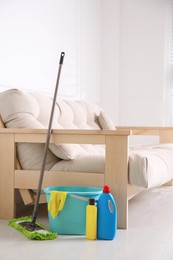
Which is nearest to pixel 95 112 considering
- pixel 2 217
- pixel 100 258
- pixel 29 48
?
pixel 29 48

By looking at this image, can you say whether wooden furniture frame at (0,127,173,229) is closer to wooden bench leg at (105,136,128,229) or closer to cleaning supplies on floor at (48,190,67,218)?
wooden bench leg at (105,136,128,229)

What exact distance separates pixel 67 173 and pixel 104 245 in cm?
59

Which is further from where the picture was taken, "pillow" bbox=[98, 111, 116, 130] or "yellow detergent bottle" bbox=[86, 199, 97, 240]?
"pillow" bbox=[98, 111, 116, 130]

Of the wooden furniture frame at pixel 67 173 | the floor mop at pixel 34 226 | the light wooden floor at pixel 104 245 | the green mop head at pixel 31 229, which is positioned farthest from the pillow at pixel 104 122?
the green mop head at pixel 31 229

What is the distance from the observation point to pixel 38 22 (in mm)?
3703

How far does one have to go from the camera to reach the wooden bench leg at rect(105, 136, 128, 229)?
2422mm

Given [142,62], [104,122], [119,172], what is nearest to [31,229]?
[119,172]

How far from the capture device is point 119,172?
245cm

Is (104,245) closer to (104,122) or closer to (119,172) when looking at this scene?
(119,172)

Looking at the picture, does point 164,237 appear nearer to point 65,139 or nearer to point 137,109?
point 65,139

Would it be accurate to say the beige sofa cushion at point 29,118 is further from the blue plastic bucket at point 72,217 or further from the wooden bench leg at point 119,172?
the blue plastic bucket at point 72,217

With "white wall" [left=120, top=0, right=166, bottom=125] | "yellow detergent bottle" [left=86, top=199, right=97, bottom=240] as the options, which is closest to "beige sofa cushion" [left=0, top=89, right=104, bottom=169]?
"yellow detergent bottle" [left=86, top=199, right=97, bottom=240]

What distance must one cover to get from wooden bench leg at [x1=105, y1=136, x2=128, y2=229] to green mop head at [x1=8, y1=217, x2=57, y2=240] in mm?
421

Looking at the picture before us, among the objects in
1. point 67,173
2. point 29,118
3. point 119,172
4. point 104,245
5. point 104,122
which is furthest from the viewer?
point 104,122
